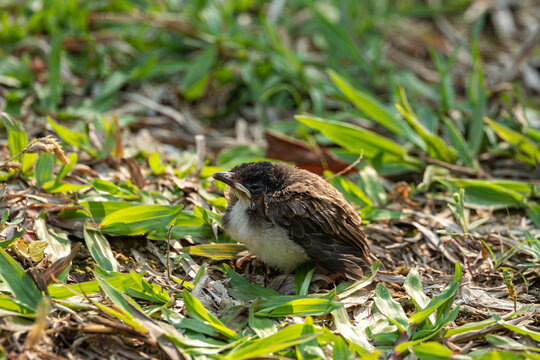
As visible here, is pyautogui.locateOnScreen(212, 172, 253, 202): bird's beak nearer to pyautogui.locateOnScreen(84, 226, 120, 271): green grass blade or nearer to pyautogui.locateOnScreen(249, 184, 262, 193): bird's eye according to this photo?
pyautogui.locateOnScreen(249, 184, 262, 193): bird's eye

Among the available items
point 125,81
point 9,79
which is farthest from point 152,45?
point 9,79

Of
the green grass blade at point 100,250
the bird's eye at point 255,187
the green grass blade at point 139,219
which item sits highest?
the bird's eye at point 255,187

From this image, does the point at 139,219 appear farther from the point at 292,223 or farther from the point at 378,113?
the point at 378,113

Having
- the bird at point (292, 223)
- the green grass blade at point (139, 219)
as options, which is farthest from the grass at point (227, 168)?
the bird at point (292, 223)

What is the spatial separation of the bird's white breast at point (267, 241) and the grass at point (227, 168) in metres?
0.16

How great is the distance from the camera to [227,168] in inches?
182

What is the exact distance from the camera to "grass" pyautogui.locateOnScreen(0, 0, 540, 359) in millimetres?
2924

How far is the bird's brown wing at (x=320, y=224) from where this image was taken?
11.2ft

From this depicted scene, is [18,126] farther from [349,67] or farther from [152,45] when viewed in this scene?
[349,67]

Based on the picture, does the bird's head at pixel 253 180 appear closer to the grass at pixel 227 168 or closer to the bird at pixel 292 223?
the bird at pixel 292 223

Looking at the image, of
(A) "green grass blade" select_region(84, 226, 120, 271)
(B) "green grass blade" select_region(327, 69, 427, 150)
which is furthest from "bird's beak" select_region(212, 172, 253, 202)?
(B) "green grass blade" select_region(327, 69, 427, 150)

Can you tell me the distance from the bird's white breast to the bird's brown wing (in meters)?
0.05

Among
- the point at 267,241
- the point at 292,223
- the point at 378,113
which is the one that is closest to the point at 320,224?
the point at 292,223

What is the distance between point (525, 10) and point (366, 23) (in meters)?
2.59
